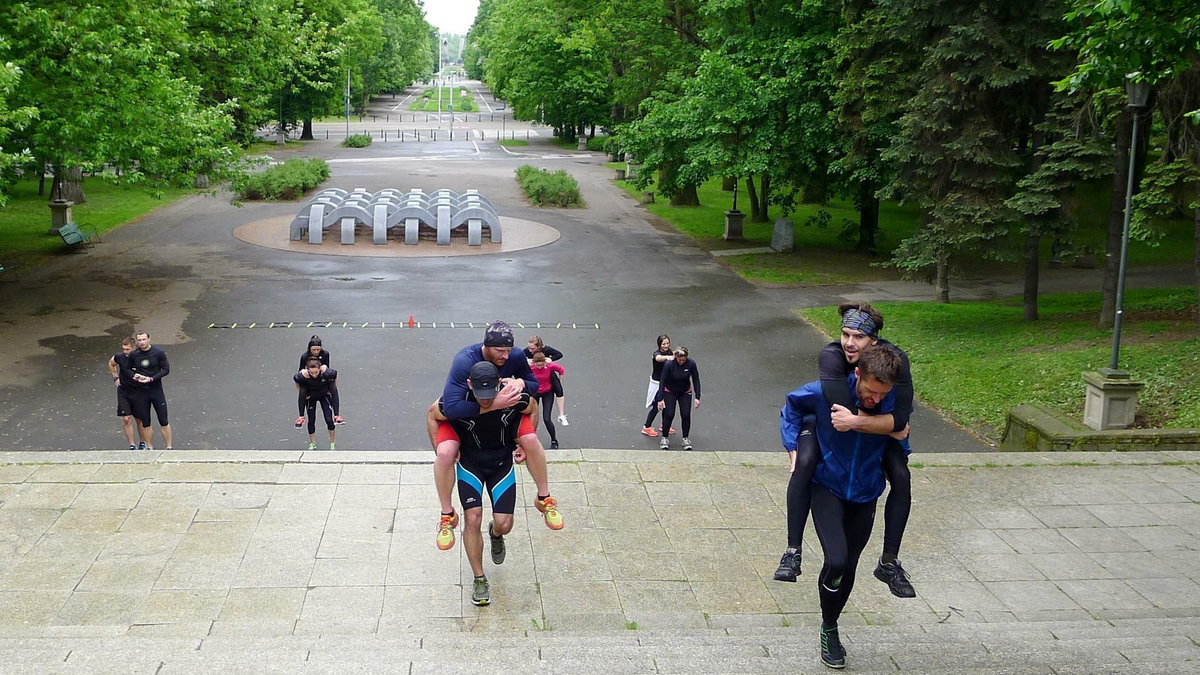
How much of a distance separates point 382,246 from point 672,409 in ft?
57.9

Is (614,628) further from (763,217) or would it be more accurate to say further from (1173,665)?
(763,217)

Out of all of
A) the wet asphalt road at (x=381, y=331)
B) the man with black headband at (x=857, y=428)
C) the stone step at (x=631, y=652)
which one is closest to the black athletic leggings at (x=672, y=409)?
the wet asphalt road at (x=381, y=331)

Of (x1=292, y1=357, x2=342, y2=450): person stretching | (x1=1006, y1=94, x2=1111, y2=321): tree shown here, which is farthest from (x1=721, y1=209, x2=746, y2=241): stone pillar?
(x1=292, y1=357, x2=342, y2=450): person stretching

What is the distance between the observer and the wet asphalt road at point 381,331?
14062 mm

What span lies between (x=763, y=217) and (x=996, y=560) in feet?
90.9

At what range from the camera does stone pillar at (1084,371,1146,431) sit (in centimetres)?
1209

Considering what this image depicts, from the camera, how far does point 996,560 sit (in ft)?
25.9

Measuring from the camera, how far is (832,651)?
601cm

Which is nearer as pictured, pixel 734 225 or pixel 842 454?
pixel 842 454

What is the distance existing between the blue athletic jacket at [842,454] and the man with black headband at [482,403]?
5.51 ft

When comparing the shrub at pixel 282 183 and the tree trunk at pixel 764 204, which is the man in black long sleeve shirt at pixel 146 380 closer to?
the tree trunk at pixel 764 204

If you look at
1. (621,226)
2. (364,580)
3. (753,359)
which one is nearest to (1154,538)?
(364,580)

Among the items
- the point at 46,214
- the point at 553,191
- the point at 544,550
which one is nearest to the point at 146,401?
the point at 544,550

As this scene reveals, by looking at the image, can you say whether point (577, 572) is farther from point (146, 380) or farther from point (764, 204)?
point (764, 204)
